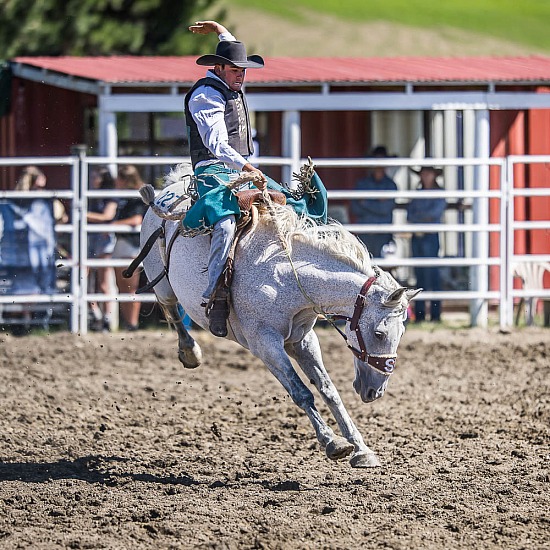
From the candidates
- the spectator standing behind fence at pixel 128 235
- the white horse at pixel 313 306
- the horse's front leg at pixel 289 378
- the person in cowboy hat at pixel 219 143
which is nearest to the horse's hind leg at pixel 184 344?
the white horse at pixel 313 306

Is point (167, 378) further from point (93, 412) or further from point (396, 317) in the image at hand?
point (396, 317)

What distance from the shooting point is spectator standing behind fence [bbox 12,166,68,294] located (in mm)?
11664

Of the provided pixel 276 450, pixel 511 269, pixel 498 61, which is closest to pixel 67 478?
Result: pixel 276 450

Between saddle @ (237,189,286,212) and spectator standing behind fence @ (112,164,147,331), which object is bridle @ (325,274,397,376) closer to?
saddle @ (237,189,286,212)

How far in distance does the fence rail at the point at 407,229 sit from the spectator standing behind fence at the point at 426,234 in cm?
15

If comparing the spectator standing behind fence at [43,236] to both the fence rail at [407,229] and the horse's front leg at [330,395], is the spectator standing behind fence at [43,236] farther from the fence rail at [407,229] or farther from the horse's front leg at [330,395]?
the horse's front leg at [330,395]

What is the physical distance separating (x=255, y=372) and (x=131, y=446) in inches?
116

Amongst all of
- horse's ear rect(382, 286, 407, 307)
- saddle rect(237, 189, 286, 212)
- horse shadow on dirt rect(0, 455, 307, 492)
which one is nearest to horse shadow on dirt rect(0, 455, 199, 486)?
horse shadow on dirt rect(0, 455, 307, 492)

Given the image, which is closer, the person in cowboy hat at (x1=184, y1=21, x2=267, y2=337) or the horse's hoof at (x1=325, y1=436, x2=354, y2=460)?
the horse's hoof at (x1=325, y1=436, x2=354, y2=460)

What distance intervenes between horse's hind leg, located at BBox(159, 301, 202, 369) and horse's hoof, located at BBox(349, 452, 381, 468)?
162 centimetres

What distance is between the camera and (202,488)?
19.1ft

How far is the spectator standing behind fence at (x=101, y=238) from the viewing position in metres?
11.8

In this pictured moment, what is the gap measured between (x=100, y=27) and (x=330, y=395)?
1729cm

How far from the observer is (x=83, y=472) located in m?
6.25
